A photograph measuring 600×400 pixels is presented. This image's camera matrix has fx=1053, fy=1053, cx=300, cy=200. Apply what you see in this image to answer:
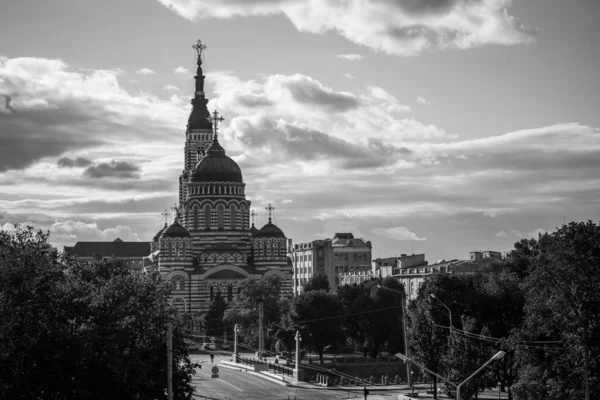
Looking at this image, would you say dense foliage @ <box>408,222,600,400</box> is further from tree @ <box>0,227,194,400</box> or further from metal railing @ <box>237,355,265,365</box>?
metal railing @ <box>237,355,265,365</box>

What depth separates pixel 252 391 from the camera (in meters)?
99.9

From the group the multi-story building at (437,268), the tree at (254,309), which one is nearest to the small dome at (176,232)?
the tree at (254,309)

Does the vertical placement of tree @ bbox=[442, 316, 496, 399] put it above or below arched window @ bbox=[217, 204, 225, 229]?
below

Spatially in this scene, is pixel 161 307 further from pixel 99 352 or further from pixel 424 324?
pixel 424 324

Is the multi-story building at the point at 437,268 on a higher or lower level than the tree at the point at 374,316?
higher

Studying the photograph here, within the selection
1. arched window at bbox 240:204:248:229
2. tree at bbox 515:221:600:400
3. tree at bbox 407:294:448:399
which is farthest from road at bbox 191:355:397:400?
arched window at bbox 240:204:248:229

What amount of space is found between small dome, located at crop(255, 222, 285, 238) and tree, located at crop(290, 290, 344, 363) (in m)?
58.9

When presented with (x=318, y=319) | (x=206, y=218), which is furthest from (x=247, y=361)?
(x=206, y=218)

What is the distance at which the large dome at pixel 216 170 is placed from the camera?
186250 mm

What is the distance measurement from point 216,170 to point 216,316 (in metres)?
29.1

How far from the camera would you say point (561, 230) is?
67625mm

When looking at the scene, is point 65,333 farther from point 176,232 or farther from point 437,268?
point 176,232

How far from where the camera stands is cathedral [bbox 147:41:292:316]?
592ft

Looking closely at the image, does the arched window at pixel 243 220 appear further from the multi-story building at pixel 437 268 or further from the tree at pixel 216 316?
the multi-story building at pixel 437 268
